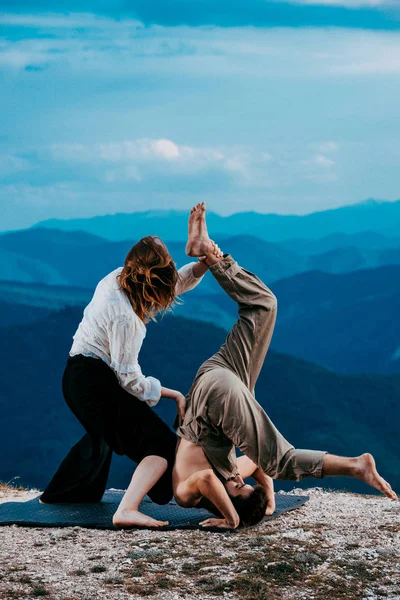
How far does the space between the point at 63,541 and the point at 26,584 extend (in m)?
0.87

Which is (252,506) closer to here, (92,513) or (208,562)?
(208,562)

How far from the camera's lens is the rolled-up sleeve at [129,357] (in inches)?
217

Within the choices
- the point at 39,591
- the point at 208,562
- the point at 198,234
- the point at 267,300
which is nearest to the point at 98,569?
the point at 39,591

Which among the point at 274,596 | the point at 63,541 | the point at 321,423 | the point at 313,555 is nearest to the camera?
the point at 274,596

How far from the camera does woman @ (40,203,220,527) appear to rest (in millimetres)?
5559

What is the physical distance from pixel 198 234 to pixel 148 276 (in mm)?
480

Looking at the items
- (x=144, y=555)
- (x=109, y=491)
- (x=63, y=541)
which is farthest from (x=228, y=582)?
(x=109, y=491)

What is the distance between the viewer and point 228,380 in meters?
5.57

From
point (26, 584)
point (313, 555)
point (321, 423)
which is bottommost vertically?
point (26, 584)

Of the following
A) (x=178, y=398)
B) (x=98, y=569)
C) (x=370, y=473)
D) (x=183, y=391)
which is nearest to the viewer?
(x=98, y=569)

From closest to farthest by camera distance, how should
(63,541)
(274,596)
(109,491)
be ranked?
1. (274,596)
2. (63,541)
3. (109,491)

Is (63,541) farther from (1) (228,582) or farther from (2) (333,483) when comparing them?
(2) (333,483)

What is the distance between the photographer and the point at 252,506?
218 inches

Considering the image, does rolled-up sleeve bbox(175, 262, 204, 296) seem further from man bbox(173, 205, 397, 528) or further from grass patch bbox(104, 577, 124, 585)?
grass patch bbox(104, 577, 124, 585)
